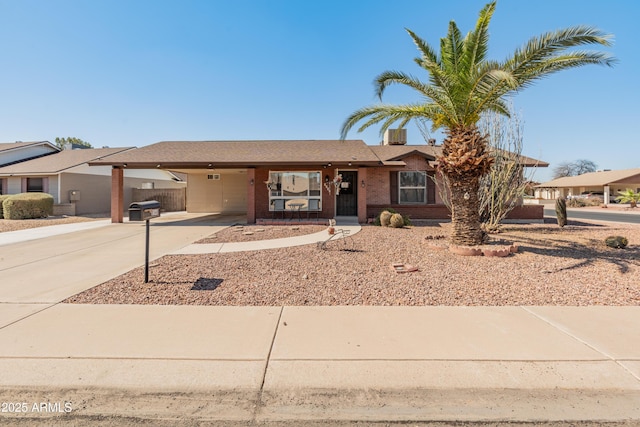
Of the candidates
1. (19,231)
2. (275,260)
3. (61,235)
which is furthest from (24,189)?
(275,260)

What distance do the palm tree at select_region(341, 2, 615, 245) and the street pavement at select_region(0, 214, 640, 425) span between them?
14.5ft

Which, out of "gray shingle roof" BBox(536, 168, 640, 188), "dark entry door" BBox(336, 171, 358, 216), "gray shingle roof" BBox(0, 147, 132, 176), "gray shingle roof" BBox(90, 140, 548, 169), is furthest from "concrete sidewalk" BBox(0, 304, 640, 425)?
"gray shingle roof" BBox(536, 168, 640, 188)

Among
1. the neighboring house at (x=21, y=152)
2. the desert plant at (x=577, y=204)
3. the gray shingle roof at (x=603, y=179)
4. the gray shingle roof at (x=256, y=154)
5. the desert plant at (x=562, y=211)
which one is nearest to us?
the desert plant at (x=562, y=211)

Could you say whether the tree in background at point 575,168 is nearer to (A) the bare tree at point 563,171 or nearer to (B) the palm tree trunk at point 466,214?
(A) the bare tree at point 563,171

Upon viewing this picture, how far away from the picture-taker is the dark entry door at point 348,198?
653 inches

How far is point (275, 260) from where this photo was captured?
744 centimetres

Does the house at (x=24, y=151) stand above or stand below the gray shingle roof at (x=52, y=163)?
above

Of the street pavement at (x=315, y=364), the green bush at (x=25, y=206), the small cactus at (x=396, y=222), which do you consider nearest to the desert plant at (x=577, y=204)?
the small cactus at (x=396, y=222)

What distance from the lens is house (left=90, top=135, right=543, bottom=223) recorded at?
14.6 meters

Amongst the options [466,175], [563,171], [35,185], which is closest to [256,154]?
[466,175]

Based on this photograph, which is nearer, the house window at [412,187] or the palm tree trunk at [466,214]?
the palm tree trunk at [466,214]

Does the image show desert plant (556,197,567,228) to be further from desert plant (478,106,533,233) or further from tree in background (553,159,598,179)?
tree in background (553,159,598,179)

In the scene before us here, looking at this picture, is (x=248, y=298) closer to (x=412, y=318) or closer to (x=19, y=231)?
(x=412, y=318)

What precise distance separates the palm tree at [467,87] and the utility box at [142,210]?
22.3ft
